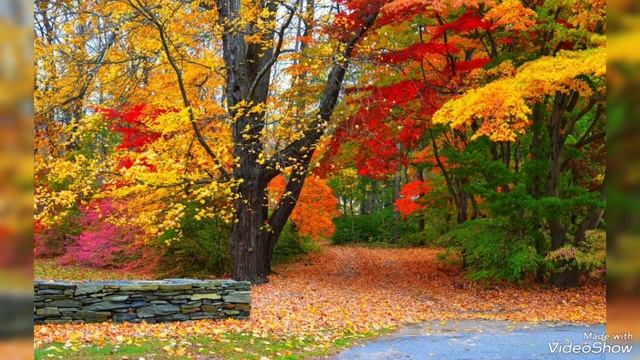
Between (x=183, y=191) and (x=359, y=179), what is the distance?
1915 centimetres

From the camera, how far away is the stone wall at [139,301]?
8.06m

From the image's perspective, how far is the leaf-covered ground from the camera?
21.8ft

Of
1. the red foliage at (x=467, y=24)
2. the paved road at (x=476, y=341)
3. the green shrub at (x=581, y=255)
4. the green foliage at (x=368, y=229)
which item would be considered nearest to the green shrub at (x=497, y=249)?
the green shrub at (x=581, y=255)

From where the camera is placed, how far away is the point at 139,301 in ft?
27.0

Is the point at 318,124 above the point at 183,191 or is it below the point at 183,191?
above

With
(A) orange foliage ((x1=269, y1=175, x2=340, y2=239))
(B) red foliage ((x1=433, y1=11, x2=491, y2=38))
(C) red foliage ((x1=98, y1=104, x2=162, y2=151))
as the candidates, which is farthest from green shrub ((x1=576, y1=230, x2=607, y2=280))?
(C) red foliage ((x1=98, y1=104, x2=162, y2=151))

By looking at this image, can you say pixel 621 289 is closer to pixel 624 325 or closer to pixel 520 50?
pixel 624 325

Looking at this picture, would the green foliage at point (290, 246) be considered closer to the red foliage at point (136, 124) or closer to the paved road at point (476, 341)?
the red foliage at point (136, 124)

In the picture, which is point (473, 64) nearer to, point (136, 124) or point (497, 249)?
point (497, 249)

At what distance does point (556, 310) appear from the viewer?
34.1 ft

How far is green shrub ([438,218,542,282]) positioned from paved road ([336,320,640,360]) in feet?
9.88

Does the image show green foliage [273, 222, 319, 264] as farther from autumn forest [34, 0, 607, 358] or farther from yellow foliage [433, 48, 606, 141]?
yellow foliage [433, 48, 606, 141]

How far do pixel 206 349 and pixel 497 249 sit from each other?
794 centimetres

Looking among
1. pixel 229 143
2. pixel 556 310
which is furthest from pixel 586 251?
pixel 229 143
